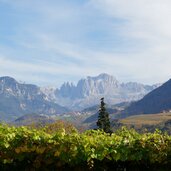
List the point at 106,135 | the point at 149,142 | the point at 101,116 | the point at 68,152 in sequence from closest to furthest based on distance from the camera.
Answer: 1. the point at 68,152
2. the point at 149,142
3. the point at 106,135
4. the point at 101,116

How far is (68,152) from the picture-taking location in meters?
13.4

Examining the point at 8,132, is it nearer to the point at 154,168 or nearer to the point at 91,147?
the point at 91,147

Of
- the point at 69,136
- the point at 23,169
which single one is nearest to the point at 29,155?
the point at 23,169

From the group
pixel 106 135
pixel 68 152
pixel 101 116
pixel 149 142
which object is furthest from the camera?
pixel 101 116

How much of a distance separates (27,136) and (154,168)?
198 inches

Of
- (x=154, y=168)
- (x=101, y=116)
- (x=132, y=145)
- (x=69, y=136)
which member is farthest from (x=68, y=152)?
(x=101, y=116)

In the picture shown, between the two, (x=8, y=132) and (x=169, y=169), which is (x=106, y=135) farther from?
(x=8, y=132)

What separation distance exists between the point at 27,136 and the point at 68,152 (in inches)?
69.6

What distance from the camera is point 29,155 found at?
547 inches

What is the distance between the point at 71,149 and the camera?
1339 centimetres

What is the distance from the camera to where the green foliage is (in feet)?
44.3

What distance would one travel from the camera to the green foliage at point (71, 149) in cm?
1349

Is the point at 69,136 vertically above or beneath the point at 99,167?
above

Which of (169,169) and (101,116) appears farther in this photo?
(101,116)
